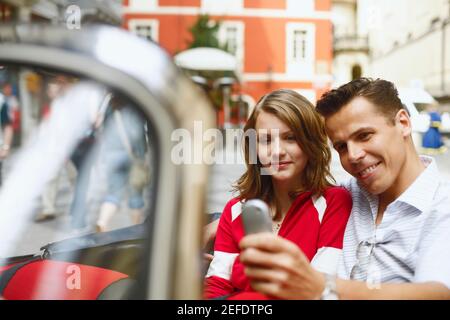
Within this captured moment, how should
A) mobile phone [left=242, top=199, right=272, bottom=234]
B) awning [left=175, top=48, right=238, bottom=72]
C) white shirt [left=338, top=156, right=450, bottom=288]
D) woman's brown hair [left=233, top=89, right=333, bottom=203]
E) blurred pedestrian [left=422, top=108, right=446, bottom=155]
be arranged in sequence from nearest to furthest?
mobile phone [left=242, top=199, right=272, bottom=234]
white shirt [left=338, top=156, right=450, bottom=288]
woman's brown hair [left=233, top=89, right=333, bottom=203]
blurred pedestrian [left=422, top=108, right=446, bottom=155]
awning [left=175, top=48, right=238, bottom=72]

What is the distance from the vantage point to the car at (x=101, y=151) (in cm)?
76

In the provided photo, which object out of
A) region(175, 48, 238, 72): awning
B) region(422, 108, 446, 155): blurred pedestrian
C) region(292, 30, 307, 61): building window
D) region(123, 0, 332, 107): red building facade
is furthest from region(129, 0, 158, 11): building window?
region(422, 108, 446, 155): blurred pedestrian

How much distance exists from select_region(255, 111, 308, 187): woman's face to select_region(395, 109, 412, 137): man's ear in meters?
0.26

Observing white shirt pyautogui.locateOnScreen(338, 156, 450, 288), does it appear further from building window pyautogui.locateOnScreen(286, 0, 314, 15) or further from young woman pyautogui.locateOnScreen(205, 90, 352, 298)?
building window pyautogui.locateOnScreen(286, 0, 314, 15)

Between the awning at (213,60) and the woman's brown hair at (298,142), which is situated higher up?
the awning at (213,60)

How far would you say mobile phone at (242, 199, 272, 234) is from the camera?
2.32ft

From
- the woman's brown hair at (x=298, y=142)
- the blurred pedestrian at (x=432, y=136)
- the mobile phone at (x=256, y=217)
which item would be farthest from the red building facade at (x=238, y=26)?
the mobile phone at (x=256, y=217)

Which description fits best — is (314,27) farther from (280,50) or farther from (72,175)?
(72,175)

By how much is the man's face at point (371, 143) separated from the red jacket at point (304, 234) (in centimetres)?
12

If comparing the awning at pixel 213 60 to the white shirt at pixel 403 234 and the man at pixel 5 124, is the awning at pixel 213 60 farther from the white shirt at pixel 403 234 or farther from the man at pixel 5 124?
the man at pixel 5 124

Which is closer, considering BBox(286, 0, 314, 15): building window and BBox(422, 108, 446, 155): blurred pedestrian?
BBox(422, 108, 446, 155): blurred pedestrian

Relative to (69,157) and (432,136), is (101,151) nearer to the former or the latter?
(69,157)

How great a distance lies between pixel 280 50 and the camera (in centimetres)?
1748
